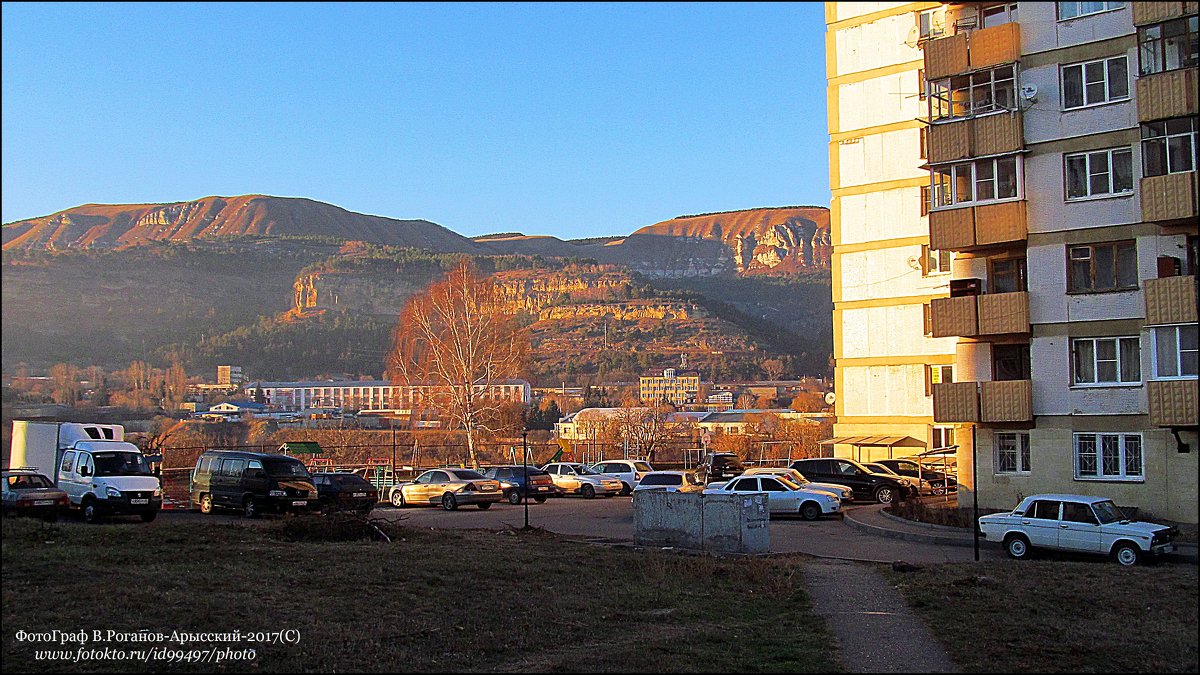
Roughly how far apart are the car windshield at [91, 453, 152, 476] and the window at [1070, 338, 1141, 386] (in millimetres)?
26897

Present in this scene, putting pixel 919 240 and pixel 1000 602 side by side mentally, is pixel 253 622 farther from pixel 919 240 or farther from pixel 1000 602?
pixel 919 240

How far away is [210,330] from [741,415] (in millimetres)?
88807

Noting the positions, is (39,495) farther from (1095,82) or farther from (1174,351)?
(1095,82)

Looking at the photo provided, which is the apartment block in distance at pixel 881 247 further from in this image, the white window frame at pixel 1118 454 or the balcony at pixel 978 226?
the white window frame at pixel 1118 454

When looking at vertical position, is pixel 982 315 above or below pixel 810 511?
above

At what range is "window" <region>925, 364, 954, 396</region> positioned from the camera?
4706cm

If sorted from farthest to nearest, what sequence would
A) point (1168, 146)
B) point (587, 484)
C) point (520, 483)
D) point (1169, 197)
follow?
point (587, 484)
point (520, 483)
point (1168, 146)
point (1169, 197)

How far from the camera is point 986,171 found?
3312 centimetres

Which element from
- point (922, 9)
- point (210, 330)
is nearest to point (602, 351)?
point (210, 330)

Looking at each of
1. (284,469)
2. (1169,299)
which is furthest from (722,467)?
(1169,299)

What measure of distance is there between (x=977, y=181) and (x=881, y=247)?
15873mm

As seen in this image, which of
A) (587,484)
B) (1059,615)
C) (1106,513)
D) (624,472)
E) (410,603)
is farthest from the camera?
(624,472)

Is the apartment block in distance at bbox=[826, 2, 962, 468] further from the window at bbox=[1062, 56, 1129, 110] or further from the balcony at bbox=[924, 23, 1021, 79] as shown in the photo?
the window at bbox=[1062, 56, 1129, 110]

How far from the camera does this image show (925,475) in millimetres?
42594
